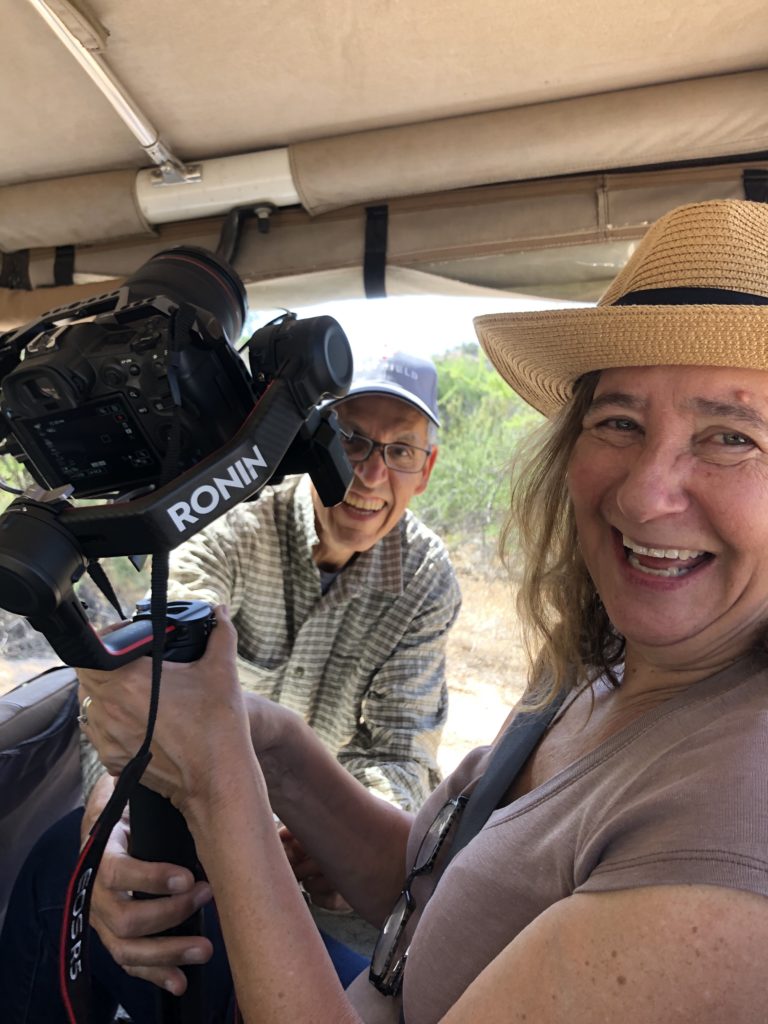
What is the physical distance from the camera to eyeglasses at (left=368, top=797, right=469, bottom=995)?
0.89 metres

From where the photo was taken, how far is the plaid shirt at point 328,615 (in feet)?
5.61

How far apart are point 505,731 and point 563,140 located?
107cm

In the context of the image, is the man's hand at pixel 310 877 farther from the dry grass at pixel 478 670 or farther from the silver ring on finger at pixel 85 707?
the dry grass at pixel 478 670

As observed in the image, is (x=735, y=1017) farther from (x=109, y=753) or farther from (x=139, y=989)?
(x=139, y=989)

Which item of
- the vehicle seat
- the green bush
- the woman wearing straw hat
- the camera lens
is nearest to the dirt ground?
the green bush

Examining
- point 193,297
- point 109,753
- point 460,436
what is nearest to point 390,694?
point 109,753

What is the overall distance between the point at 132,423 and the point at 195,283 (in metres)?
0.20

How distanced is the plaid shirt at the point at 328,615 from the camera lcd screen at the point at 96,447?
923mm

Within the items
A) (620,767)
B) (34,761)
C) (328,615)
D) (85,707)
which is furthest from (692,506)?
(34,761)

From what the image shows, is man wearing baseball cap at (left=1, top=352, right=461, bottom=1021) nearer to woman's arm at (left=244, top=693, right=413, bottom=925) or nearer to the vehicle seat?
the vehicle seat

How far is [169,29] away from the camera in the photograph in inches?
51.3

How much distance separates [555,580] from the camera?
1131 mm

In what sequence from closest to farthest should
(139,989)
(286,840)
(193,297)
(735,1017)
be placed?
1. (735,1017)
2. (193,297)
3. (139,989)
4. (286,840)

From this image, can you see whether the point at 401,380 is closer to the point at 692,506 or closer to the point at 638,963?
the point at 692,506
